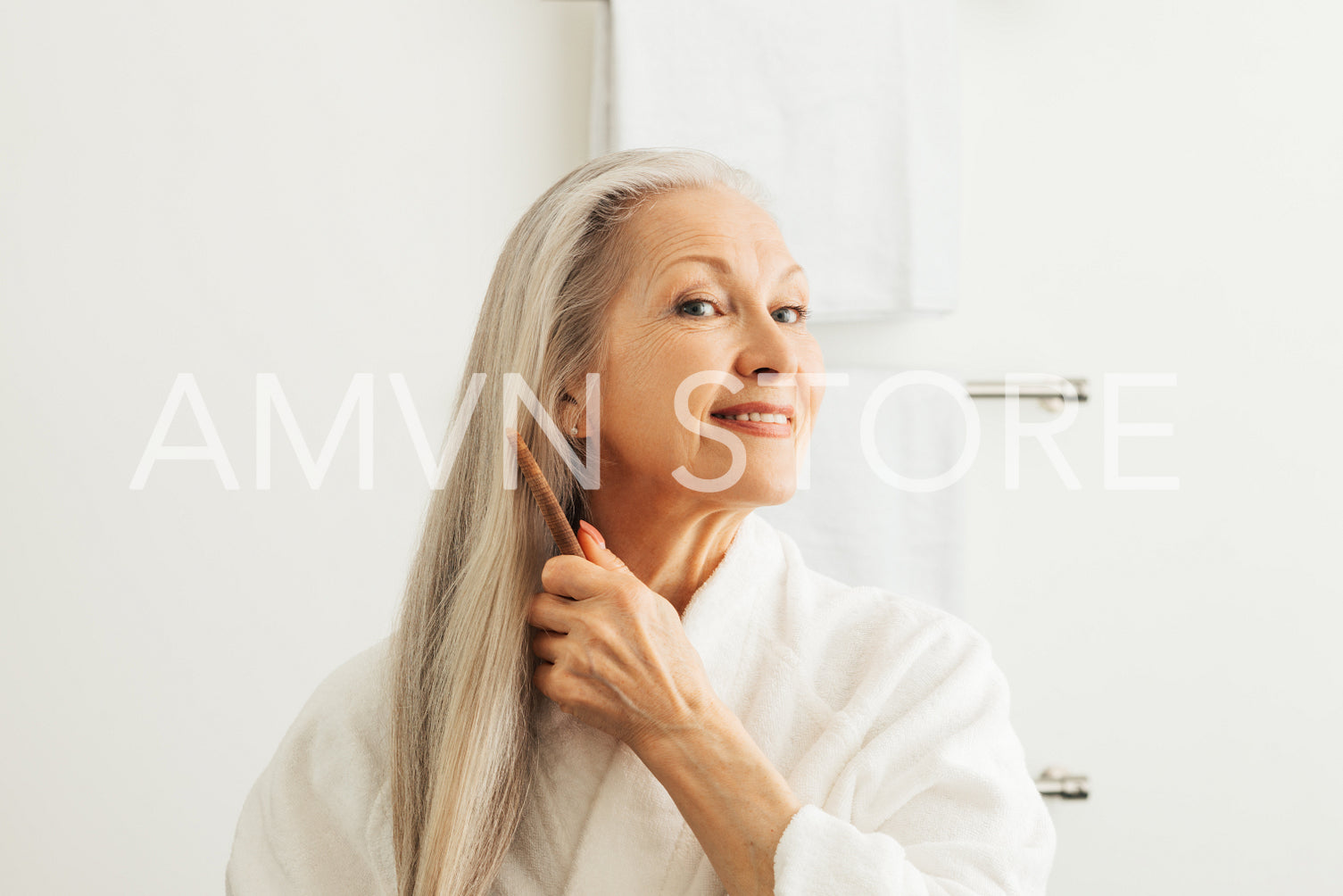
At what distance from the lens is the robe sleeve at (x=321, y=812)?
36.9 inches

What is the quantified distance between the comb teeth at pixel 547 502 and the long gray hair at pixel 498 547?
8 centimetres

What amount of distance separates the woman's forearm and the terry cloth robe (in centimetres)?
2

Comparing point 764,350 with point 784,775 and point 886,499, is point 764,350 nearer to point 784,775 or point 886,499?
point 784,775

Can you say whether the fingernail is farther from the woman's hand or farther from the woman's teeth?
the woman's teeth

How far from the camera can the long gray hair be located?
883mm

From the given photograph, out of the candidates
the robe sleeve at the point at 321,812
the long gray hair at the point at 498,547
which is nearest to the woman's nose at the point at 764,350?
the long gray hair at the point at 498,547

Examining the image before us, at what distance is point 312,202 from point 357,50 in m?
0.23

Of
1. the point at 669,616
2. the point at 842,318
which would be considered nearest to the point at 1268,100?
Result: the point at 842,318

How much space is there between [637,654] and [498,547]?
7.6 inches

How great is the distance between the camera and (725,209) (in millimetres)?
961

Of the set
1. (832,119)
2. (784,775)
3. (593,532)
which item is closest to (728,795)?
(784,775)

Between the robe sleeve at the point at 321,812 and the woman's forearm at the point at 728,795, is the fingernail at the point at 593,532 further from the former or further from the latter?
the robe sleeve at the point at 321,812

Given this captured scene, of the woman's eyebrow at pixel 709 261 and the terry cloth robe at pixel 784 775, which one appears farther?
the woman's eyebrow at pixel 709 261

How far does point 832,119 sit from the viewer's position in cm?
144
